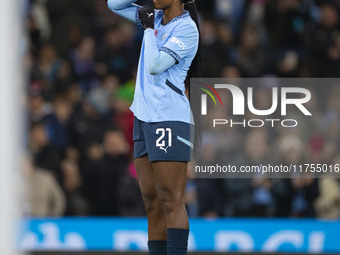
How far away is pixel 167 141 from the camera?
376 cm

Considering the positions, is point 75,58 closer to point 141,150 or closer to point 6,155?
point 141,150

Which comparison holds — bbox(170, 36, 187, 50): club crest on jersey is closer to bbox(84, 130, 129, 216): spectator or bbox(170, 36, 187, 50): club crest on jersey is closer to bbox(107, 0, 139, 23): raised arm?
bbox(107, 0, 139, 23): raised arm

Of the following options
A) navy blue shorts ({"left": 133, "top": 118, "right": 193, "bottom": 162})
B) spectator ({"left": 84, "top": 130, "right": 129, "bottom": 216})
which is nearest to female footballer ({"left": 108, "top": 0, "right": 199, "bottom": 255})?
navy blue shorts ({"left": 133, "top": 118, "right": 193, "bottom": 162})

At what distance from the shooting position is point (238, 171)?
738 centimetres

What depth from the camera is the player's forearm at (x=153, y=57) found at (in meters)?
3.64

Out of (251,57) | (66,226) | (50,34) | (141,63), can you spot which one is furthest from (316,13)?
(141,63)

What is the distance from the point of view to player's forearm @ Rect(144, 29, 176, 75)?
3.64m

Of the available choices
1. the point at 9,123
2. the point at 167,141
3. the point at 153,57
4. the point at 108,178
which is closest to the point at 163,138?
the point at 167,141

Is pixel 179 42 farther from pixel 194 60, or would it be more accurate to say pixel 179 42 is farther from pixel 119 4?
pixel 119 4

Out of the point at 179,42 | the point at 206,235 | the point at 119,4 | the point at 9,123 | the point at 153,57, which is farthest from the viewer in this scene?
the point at 206,235

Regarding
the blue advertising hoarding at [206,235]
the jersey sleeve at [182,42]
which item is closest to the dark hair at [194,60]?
the jersey sleeve at [182,42]

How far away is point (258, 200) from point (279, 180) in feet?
0.92

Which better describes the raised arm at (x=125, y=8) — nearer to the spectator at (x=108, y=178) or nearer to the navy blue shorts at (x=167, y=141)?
the navy blue shorts at (x=167, y=141)

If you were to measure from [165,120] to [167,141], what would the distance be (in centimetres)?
11
